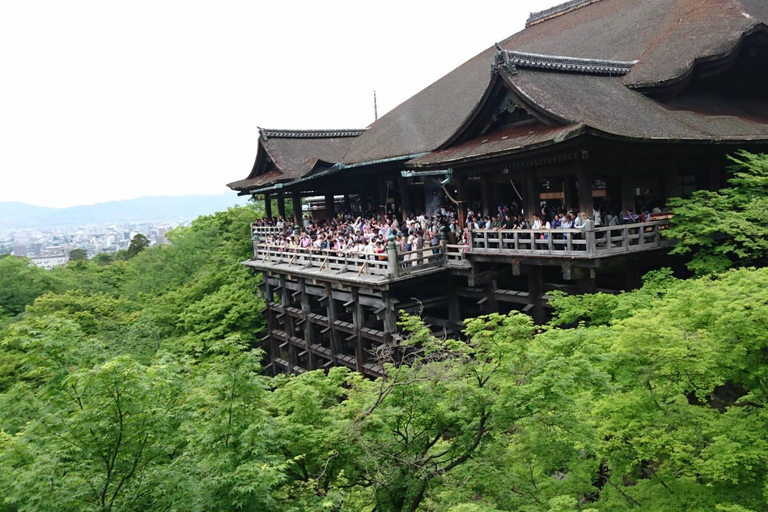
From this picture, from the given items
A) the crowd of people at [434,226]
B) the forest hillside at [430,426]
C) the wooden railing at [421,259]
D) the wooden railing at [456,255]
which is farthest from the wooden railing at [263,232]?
the forest hillside at [430,426]

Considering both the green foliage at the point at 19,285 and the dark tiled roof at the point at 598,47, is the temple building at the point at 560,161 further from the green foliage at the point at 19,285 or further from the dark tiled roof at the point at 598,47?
the green foliage at the point at 19,285

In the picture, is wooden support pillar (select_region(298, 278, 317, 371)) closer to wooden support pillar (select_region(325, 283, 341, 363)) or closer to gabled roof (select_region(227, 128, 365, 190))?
wooden support pillar (select_region(325, 283, 341, 363))

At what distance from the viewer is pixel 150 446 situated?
734 centimetres

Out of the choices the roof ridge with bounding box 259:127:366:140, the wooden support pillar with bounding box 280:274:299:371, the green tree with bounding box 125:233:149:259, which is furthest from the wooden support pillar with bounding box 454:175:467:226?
the green tree with bounding box 125:233:149:259

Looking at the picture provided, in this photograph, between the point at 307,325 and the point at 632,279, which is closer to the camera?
the point at 632,279

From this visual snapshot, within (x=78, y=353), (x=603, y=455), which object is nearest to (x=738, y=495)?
(x=603, y=455)

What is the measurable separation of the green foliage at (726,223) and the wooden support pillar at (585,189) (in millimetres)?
1966

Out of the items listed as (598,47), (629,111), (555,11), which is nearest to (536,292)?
(629,111)

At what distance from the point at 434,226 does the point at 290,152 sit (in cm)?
1243

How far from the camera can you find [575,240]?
14031mm

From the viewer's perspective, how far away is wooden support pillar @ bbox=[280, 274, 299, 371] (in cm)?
2500

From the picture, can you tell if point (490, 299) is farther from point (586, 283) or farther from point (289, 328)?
point (289, 328)

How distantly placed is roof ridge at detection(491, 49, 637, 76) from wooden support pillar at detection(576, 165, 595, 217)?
361 cm

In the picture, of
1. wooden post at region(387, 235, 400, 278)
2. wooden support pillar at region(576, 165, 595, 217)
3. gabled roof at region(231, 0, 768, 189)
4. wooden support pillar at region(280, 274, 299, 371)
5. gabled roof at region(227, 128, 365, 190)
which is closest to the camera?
wooden support pillar at region(576, 165, 595, 217)
